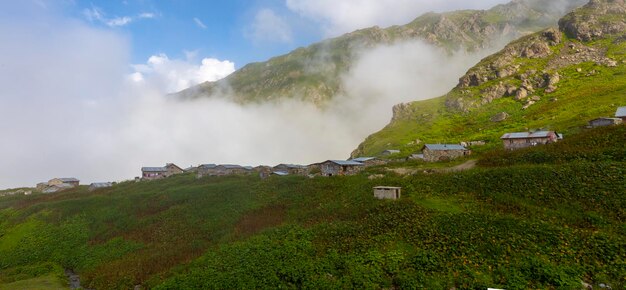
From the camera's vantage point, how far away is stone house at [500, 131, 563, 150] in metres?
Result: 70.2

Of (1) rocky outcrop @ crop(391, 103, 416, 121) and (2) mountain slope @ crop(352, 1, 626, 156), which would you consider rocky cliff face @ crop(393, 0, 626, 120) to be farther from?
(1) rocky outcrop @ crop(391, 103, 416, 121)

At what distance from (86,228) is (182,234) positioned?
20.5 m

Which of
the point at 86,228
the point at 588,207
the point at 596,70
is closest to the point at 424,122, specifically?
the point at 596,70

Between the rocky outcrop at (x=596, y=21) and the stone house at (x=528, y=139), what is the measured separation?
97.1 m

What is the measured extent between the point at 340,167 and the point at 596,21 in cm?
13897

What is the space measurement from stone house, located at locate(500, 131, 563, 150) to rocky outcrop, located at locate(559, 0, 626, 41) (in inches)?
3823

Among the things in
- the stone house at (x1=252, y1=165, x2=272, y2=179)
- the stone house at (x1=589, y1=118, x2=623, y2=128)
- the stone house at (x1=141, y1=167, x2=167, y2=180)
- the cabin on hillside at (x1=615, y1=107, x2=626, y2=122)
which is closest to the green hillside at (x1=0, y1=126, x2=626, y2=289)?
the stone house at (x1=589, y1=118, x2=623, y2=128)

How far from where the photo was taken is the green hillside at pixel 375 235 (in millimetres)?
27266

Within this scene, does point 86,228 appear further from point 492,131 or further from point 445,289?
point 492,131

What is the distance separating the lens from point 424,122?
446 feet

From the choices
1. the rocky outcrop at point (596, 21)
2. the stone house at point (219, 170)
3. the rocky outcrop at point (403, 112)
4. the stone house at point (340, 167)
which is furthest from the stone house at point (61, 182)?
the rocky outcrop at point (596, 21)

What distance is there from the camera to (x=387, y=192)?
4400cm

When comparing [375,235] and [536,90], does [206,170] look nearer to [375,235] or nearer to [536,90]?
[375,235]

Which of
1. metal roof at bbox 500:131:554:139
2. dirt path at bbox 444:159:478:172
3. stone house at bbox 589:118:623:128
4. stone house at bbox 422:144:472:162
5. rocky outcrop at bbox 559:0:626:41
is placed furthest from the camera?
rocky outcrop at bbox 559:0:626:41
